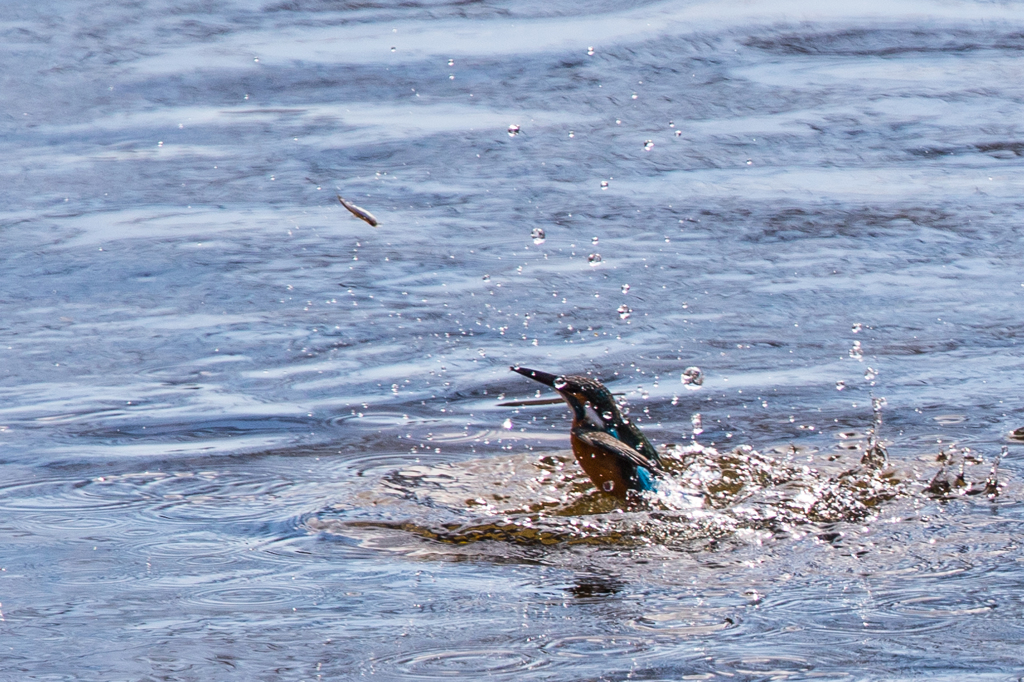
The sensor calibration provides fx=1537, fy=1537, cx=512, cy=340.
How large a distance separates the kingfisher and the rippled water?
0.11 metres

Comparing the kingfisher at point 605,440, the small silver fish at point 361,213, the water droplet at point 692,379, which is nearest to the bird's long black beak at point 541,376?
the kingfisher at point 605,440

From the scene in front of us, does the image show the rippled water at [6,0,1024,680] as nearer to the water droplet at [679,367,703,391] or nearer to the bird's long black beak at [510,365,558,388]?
the water droplet at [679,367,703,391]

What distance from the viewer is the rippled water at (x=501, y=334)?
3646 millimetres

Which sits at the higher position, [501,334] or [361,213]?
[361,213]

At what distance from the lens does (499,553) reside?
4.13 m

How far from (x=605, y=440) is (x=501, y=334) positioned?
130 centimetres

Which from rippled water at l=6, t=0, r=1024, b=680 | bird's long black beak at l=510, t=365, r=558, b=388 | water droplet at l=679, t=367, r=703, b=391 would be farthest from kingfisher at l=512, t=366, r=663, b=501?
water droplet at l=679, t=367, r=703, b=391

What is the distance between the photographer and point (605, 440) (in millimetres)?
4816

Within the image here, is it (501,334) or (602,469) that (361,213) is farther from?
(602,469)

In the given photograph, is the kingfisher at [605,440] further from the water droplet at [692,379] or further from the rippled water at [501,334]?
the water droplet at [692,379]

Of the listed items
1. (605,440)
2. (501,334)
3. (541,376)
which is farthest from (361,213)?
(605,440)

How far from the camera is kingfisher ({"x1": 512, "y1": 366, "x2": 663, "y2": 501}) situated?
4.75 meters

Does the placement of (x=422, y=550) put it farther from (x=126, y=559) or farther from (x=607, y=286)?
(x=607, y=286)

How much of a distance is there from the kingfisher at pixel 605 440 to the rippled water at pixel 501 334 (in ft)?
0.34
